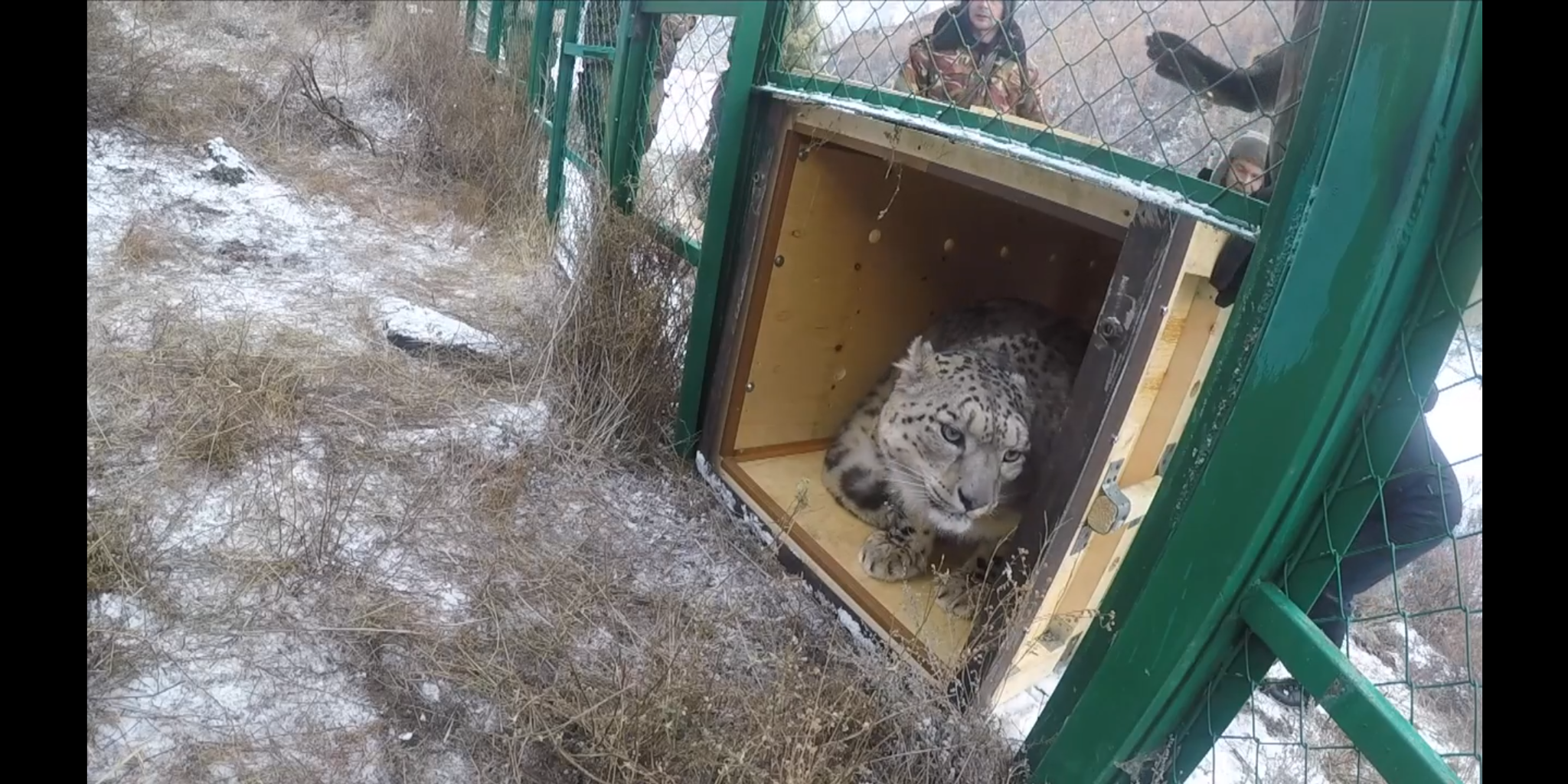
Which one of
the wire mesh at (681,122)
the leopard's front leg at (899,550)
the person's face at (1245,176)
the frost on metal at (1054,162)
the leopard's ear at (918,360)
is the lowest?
the leopard's front leg at (899,550)

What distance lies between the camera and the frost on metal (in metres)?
1.66

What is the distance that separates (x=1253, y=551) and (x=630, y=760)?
126cm

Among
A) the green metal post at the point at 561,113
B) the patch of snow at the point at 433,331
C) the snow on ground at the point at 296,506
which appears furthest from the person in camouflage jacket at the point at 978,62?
the green metal post at the point at 561,113

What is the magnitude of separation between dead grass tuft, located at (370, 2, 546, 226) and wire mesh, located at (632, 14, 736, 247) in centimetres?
169

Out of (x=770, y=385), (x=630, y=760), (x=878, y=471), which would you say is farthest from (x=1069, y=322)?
(x=630, y=760)

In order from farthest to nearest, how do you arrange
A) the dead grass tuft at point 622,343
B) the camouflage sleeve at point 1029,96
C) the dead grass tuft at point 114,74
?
the dead grass tuft at point 114,74, the dead grass tuft at point 622,343, the camouflage sleeve at point 1029,96

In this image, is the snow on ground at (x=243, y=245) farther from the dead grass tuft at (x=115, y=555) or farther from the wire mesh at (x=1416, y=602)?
the wire mesh at (x=1416, y=602)

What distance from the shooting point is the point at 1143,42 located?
170cm

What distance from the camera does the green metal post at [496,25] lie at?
22.4ft

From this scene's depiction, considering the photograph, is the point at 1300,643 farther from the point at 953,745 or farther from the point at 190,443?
the point at 190,443

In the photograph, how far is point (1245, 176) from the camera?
1635 millimetres

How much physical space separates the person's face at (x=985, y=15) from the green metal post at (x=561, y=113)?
3304 mm

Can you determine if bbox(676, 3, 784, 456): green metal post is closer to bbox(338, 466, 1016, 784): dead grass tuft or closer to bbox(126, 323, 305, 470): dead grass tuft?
bbox(338, 466, 1016, 784): dead grass tuft

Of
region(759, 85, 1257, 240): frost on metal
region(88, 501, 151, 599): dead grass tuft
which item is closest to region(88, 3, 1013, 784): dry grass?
region(88, 501, 151, 599): dead grass tuft
